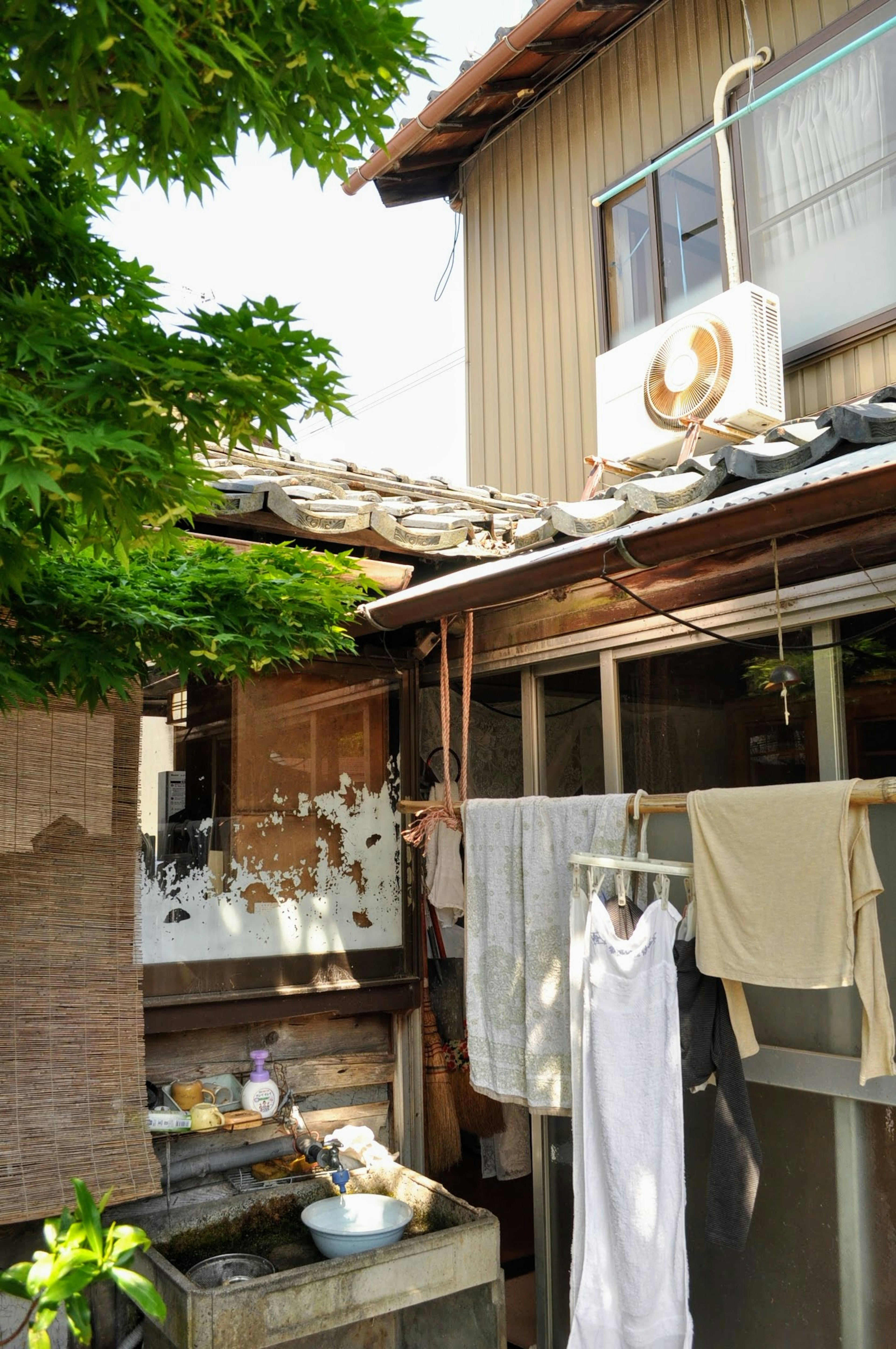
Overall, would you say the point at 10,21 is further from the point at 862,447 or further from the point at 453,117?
the point at 453,117

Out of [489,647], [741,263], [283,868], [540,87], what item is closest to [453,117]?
[540,87]

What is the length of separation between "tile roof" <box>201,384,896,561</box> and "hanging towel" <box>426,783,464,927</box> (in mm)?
1239

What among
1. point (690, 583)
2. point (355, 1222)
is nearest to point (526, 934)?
point (355, 1222)

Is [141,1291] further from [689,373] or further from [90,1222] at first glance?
[689,373]

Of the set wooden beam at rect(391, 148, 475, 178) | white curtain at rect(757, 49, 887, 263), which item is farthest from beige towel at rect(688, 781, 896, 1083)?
wooden beam at rect(391, 148, 475, 178)

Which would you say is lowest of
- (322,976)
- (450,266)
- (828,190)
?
(322,976)

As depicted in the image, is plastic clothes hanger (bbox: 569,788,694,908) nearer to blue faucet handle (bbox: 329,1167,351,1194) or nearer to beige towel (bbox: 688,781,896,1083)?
beige towel (bbox: 688,781,896,1083)

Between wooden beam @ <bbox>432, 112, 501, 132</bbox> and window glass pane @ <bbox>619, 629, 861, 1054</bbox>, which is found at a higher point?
wooden beam @ <bbox>432, 112, 501, 132</bbox>

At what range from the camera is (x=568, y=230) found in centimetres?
763

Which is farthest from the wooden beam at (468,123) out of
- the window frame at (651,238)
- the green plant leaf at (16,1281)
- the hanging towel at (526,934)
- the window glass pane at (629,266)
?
the green plant leaf at (16,1281)

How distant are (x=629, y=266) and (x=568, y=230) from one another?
2.30 feet

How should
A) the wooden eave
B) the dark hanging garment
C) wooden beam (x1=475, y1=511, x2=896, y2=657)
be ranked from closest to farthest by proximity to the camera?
1. the dark hanging garment
2. wooden beam (x1=475, y1=511, x2=896, y2=657)
3. the wooden eave

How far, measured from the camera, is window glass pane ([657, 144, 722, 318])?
6594mm

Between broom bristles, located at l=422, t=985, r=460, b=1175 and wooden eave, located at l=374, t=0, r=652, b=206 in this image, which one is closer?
broom bristles, located at l=422, t=985, r=460, b=1175
